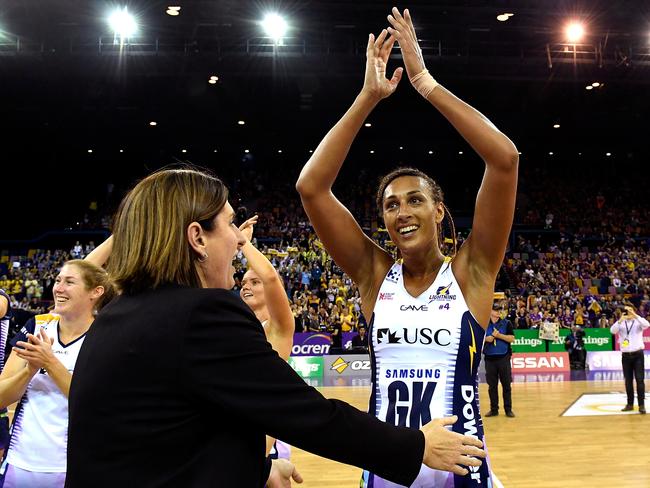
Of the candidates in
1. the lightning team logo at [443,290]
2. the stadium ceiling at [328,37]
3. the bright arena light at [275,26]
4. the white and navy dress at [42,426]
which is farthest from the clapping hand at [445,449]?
the bright arena light at [275,26]

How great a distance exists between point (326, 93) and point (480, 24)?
17.4ft

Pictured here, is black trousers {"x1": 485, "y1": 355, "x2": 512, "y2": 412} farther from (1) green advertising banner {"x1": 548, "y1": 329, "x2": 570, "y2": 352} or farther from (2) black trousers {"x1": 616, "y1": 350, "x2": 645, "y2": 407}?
(1) green advertising banner {"x1": 548, "y1": 329, "x2": 570, "y2": 352}

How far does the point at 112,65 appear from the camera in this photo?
14438mm

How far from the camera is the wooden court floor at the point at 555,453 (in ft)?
18.7

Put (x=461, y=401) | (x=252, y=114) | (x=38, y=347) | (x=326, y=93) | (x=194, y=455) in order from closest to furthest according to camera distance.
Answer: (x=194, y=455) → (x=461, y=401) → (x=38, y=347) → (x=326, y=93) → (x=252, y=114)

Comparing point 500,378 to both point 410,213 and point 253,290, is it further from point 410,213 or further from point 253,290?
point 410,213

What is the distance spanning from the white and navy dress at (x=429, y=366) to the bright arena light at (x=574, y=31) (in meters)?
13.5

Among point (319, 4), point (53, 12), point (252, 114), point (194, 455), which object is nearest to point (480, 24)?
point (319, 4)

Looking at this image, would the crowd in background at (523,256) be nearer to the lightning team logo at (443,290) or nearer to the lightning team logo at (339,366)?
the lightning team logo at (339,366)

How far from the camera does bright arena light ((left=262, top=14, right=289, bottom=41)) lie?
13.1 metres

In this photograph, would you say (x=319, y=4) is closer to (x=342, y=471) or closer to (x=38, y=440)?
(x=342, y=471)

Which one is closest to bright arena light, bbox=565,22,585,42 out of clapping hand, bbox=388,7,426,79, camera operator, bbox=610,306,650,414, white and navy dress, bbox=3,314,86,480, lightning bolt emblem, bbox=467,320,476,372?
camera operator, bbox=610,306,650,414

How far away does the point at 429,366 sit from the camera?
200 cm

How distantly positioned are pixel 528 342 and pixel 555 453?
812 centimetres
